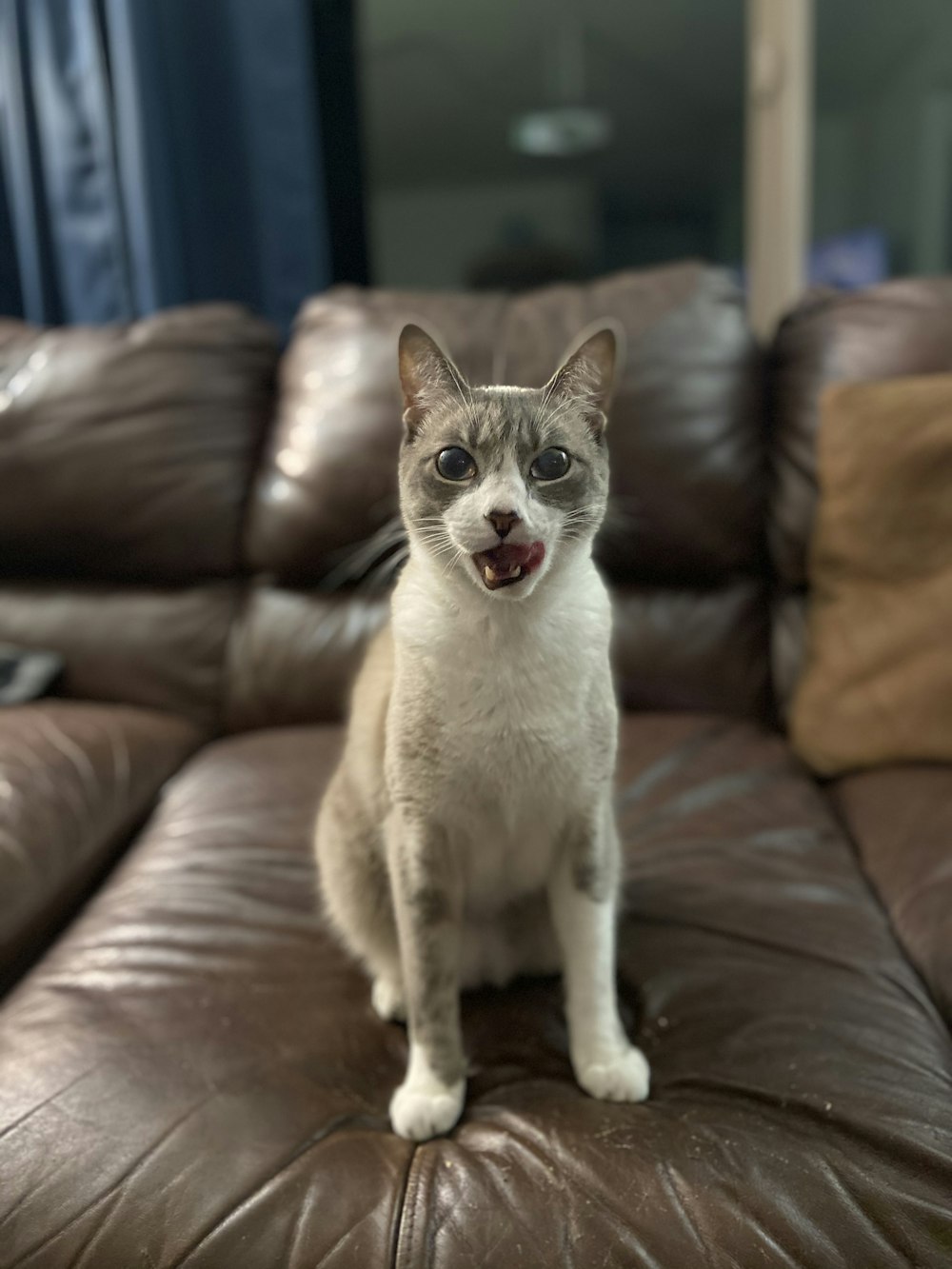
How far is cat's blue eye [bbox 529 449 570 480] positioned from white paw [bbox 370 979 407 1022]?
1.94 feet

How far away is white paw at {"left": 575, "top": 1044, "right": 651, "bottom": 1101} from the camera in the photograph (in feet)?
2.94

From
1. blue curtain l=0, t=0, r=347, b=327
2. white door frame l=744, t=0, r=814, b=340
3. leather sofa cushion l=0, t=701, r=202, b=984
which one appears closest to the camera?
leather sofa cushion l=0, t=701, r=202, b=984

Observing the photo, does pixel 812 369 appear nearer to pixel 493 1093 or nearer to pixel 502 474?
pixel 502 474

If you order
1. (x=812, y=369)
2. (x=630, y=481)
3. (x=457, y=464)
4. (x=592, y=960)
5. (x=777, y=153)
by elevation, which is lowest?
(x=592, y=960)

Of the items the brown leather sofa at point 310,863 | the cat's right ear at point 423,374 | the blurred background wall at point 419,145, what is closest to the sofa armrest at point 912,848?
the brown leather sofa at point 310,863

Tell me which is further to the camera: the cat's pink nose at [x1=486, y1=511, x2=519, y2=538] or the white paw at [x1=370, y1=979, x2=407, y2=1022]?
the white paw at [x1=370, y1=979, x2=407, y2=1022]

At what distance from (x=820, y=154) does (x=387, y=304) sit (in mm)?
1505

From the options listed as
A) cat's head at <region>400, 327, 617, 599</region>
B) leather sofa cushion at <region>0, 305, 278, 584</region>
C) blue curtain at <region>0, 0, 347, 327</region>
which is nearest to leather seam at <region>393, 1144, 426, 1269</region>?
cat's head at <region>400, 327, 617, 599</region>

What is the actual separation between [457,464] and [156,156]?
2008 mm

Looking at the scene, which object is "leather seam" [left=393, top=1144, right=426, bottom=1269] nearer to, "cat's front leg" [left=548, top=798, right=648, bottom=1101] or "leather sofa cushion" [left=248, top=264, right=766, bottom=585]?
"cat's front leg" [left=548, top=798, right=648, bottom=1101]

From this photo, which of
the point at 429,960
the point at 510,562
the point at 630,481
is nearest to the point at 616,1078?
the point at 429,960

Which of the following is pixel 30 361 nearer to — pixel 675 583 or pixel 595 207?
pixel 675 583

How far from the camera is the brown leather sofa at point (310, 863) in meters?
0.78

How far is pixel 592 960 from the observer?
0.94 m
